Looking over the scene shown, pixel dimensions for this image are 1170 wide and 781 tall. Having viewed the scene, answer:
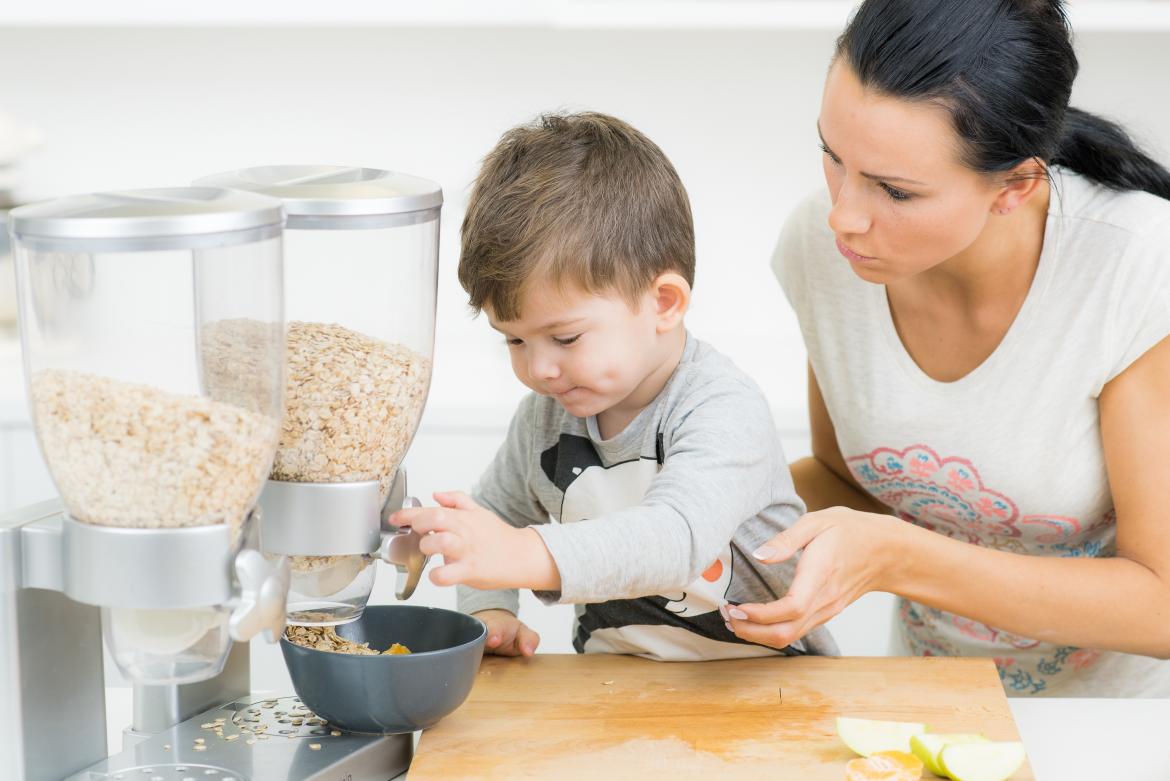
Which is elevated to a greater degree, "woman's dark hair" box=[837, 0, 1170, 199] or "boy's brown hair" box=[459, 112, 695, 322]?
"woman's dark hair" box=[837, 0, 1170, 199]

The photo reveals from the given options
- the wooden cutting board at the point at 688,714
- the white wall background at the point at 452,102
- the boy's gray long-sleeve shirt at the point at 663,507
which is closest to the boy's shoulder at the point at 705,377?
the boy's gray long-sleeve shirt at the point at 663,507

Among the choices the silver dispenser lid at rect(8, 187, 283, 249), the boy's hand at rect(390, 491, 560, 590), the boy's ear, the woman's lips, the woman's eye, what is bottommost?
the boy's hand at rect(390, 491, 560, 590)

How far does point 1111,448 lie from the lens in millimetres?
1274

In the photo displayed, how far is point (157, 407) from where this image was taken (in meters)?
0.68

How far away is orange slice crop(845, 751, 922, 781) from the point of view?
0.89 m

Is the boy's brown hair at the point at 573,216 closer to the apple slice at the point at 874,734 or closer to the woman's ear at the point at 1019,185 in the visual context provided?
the woman's ear at the point at 1019,185

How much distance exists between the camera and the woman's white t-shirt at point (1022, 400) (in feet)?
4.19

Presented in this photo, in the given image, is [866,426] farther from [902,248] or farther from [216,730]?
[216,730]

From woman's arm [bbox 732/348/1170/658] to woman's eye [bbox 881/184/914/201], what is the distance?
0.92 feet

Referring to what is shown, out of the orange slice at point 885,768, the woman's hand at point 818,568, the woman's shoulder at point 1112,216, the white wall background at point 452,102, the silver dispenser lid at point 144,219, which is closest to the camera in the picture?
the silver dispenser lid at point 144,219

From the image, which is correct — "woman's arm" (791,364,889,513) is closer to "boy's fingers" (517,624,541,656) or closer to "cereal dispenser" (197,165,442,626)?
"boy's fingers" (517,624,541,656)

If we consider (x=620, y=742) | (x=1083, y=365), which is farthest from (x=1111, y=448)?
(x=620, y=742)

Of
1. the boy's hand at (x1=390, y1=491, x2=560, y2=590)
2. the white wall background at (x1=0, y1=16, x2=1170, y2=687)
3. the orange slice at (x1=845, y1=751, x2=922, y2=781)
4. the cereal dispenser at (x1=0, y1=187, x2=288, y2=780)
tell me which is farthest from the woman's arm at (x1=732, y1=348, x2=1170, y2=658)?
the white wall background at (x1=0, y1=16, x2=1170, y2=687)

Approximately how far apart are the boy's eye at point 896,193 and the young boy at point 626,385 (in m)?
0.20
